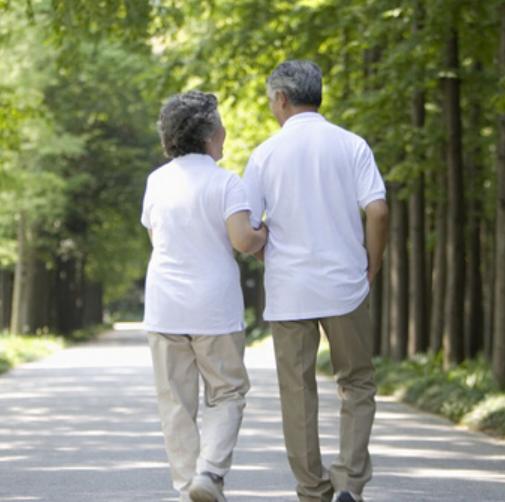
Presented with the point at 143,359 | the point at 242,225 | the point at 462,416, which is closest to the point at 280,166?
the point at 242,225

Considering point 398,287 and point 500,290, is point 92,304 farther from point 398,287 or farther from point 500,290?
point 500,290

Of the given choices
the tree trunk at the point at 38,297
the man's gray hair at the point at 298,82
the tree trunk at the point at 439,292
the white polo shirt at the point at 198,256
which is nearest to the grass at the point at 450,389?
the tree trunk at the point at 439,292

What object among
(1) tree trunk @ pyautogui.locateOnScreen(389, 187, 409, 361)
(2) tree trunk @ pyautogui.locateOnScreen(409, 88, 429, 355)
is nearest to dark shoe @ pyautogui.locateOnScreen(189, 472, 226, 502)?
(2) tree trunk @ pyautogui.locateOnScreen(409, 88, 429, 355)

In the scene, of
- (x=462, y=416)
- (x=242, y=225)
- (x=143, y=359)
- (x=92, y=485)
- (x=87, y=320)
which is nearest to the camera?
(x=242, y=225)

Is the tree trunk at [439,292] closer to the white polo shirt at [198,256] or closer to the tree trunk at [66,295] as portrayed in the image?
the white polo shirt at [198,256]

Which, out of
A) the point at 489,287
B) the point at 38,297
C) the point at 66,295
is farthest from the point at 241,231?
the point at 66,295

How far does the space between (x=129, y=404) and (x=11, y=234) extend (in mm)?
24784

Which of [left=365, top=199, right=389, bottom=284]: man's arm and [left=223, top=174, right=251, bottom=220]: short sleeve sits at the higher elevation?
[left=223, top=174, right=251, bottom=220]: short sleeve

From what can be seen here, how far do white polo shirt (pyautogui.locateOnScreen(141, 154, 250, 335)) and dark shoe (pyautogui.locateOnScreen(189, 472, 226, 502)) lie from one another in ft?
2.14

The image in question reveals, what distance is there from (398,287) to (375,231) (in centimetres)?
1767

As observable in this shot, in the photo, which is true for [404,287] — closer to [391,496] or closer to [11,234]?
[391,496]

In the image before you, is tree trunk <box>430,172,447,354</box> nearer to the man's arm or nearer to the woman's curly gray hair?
the man's arm

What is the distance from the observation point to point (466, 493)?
31.3 ft

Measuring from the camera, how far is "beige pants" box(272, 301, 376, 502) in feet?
25.0
